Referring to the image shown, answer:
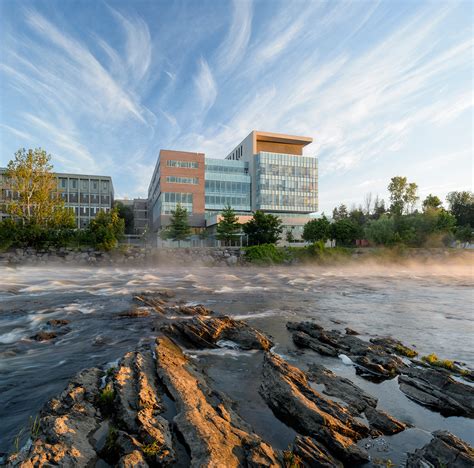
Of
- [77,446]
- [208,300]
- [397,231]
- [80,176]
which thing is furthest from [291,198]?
[77,446]

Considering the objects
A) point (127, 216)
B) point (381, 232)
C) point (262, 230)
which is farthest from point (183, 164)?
point (381, 232)

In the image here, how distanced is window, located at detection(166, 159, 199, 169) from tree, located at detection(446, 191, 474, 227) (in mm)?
84529

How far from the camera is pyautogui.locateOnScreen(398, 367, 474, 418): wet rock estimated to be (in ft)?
25.3

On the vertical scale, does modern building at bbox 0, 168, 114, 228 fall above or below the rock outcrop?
above

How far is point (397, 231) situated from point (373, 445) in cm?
7202

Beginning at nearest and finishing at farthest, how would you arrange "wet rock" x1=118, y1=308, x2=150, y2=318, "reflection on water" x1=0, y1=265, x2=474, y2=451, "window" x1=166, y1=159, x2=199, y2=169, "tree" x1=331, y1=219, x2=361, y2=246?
"reflection on water" x1=0, y1=265, x2=474, y2=451 < "wet rock" x1=118, y1=308, x2=150, y2=318 < "tree" x1=331, y1=219, x2=361, y2=246 < "window" x1=166, y1=159, x2=199, y2=169

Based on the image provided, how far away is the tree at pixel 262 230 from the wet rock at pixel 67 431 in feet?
197

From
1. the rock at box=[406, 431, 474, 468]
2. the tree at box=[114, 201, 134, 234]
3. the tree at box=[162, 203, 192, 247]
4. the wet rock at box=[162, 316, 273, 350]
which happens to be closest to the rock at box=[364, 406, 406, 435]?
the rock at box=[406, 431, 474, 468]

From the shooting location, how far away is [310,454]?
18.1ft

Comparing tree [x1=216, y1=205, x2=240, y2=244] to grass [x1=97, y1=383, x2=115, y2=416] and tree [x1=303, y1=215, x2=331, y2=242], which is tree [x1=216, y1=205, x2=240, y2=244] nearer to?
tree [x1=303, y1=215, x2=331, y2=242]

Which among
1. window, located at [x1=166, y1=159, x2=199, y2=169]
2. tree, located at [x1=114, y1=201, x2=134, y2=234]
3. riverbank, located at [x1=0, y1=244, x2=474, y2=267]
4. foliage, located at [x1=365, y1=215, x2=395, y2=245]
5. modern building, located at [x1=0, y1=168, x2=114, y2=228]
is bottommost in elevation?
riverbank, located at [x1=0, y1=244, x2=474, y2=267]

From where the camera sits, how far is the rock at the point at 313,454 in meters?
5.40

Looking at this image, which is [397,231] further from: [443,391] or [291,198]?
[443,391]

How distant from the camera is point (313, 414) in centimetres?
677
